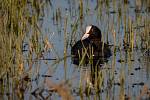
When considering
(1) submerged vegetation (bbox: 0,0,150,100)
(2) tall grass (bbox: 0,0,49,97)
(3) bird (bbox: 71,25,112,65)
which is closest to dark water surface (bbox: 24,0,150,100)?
(1) submerged vegetation (bbox: 0,0,150,100)

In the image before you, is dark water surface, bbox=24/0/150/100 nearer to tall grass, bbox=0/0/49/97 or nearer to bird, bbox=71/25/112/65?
bird, bbox=71/25/112/65

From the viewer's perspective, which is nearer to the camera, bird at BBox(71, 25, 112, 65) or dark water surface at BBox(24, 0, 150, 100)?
dark water surface at BBox(24, 0, 150, 100)

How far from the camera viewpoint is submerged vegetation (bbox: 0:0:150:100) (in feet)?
21.9

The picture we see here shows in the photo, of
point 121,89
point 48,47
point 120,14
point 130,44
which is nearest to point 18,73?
point 121,89

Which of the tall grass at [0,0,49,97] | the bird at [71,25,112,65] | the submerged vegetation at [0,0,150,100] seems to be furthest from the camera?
the bird at [71,25,112,65]

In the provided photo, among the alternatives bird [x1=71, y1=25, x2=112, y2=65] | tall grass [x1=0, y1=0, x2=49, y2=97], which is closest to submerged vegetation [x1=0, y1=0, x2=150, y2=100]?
tall grass [x1=0, y1=0, x2=49, y2=97]

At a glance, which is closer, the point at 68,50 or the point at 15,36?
the point at 15,36

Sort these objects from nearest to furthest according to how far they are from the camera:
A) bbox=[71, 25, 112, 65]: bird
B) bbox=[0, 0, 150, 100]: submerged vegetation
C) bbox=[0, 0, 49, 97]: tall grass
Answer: bbox=[0, 0, 150, 100]: submerged vegetation, bbox=[0, 0, 49, 97]: tall grass, bbox=[71, 25, 112, 65]: bird

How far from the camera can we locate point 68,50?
31.2ft

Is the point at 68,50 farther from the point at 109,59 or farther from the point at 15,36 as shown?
the point at 15,36

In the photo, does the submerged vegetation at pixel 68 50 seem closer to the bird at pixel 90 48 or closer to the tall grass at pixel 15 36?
the tall grass at pixel 15 36

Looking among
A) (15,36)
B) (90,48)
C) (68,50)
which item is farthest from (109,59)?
(15,36)

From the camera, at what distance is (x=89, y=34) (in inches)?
398

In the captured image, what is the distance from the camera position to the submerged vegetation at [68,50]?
21.9ft
